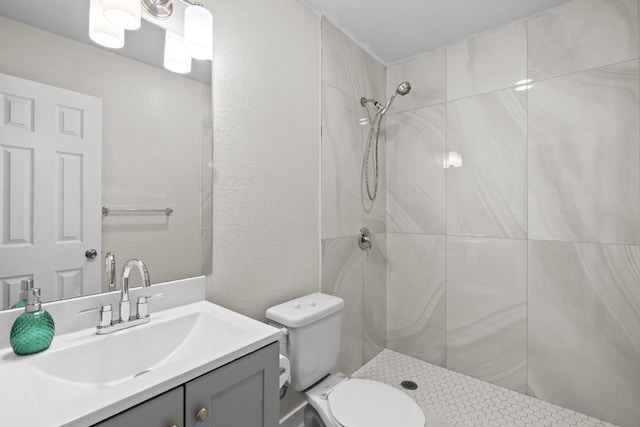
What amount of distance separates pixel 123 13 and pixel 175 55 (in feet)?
0.72

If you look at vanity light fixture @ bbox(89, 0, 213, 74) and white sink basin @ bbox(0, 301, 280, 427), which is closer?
white sink basin @ bbox(0, 301, 280, 427)

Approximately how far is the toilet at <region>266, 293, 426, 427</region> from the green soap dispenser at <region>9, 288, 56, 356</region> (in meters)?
0.79

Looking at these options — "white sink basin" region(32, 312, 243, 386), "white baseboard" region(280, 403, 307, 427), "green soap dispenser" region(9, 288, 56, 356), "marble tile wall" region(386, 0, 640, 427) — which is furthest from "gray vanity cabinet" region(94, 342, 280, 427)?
"marble tile wall" region(386, 0, 640, 427)

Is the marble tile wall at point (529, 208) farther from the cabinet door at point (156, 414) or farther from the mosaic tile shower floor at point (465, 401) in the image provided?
the cabinet door at point (156, 414)

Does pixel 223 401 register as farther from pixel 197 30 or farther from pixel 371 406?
pixel 197 30

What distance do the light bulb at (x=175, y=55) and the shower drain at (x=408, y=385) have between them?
2.10m

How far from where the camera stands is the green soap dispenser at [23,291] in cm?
85

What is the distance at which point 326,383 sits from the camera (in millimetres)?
1504

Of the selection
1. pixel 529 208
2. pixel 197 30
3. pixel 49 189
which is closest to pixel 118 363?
pixel 49 189

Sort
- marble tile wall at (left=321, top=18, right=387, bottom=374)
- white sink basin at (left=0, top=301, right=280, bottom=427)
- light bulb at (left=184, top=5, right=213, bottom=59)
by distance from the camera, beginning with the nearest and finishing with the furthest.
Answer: white sink basin at (left=0, top=301, right=280, bottom=427) → light bulb at (left=184, top=5, right=213, bottom=59) → marble tile wall at (left=321, top=18, right=387, bottom=374)

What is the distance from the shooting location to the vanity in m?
0.63

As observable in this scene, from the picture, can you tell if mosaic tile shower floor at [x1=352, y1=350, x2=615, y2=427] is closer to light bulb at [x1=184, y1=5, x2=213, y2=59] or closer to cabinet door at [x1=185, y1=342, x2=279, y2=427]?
cabinet door at [x1=185, y1=342, x2=279, y2=427]

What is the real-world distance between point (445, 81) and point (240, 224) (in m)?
1.70

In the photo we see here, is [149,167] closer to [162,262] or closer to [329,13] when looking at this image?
[162,262]
